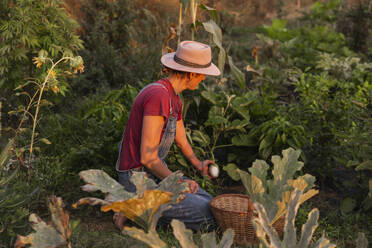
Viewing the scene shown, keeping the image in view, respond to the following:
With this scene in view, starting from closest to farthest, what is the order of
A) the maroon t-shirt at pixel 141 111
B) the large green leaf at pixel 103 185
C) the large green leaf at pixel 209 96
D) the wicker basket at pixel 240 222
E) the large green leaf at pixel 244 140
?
the large green leaf at pixel 103 185
the wicker basket at pixel 240 222
the maroon t-shirt at pixel 141 111
the large green leaf at pixel 244 140
the large green leaf at pixel 209 96

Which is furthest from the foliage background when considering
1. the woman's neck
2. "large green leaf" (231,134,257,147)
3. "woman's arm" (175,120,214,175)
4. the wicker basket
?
the woman's neck

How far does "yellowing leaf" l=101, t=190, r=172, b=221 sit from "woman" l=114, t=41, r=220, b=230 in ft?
3.29

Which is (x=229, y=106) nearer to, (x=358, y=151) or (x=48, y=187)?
(x=358, y=151)

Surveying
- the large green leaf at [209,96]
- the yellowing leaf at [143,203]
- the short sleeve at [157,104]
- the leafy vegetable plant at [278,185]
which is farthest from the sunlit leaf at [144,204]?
the large green leaf at [209,96]

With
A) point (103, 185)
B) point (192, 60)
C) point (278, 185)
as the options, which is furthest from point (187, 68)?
point (103, 185)

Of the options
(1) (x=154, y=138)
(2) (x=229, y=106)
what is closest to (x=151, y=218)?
(1) (x=154, y=138)

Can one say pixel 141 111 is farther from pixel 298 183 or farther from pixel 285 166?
pixel 298 183

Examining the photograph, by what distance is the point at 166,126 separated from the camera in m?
2.82

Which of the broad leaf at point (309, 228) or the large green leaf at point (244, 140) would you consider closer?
the broad leaf at point (309, 228)

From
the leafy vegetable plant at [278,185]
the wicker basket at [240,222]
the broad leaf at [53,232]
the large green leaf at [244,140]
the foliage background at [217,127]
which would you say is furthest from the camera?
the large green leaf at [244,140]

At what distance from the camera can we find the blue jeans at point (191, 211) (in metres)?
2.82

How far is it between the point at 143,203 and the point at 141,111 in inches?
50.1

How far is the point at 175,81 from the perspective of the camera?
2.80 m

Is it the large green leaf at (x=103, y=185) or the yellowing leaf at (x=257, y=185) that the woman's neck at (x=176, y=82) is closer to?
the yellowing leaf at (x=257, y=185)
